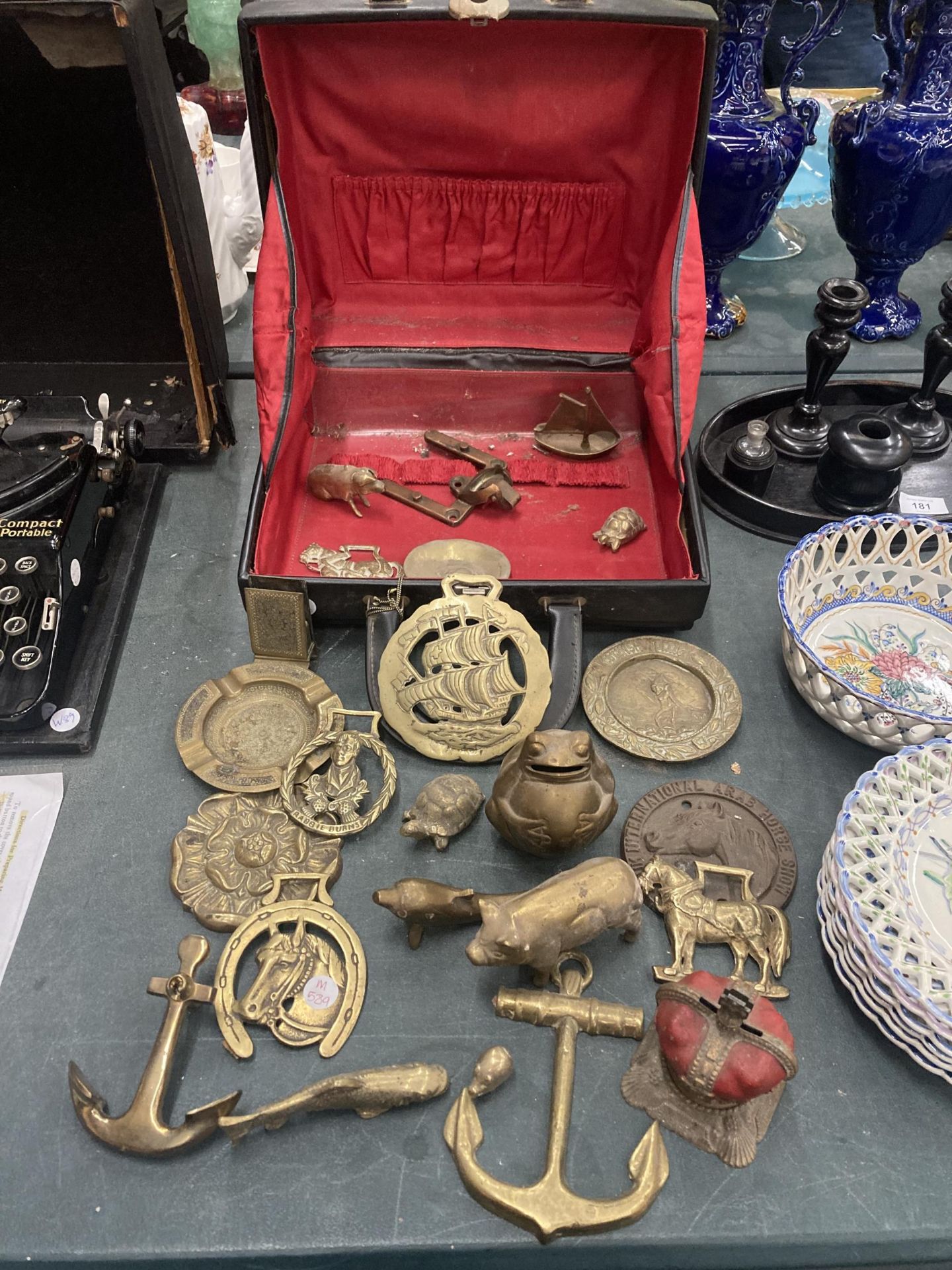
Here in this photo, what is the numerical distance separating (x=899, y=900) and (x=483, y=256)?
5.63 feet

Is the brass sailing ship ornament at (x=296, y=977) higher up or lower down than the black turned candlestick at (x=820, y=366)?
lower down

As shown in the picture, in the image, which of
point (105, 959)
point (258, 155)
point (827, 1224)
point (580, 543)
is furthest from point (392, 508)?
point (827, 1224)

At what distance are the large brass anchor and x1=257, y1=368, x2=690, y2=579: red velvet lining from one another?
878 mm

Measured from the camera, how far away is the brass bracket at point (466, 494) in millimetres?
2078

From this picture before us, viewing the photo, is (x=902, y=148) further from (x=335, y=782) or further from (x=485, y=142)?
(x=335, y=782)

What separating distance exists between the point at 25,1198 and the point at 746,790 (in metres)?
1.28

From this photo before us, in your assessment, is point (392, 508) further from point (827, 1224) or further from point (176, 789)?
point (827, 1224)

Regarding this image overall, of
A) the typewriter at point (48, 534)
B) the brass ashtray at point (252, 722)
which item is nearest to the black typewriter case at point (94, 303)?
the typewriter at point (48, 534)

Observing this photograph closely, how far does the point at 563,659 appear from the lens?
1665 millimetres

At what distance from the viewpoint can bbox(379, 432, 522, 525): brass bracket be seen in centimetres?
208

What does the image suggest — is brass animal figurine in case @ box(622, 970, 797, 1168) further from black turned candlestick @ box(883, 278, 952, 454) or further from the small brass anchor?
black turned candlestick @ box(883, 278, 952, 454)

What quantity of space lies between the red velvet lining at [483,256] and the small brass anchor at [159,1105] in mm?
840

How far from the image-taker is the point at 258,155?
6.15 ft

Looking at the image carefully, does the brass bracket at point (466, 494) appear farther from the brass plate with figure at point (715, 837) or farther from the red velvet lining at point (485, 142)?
the brass plate with figure at point (715, 837)
